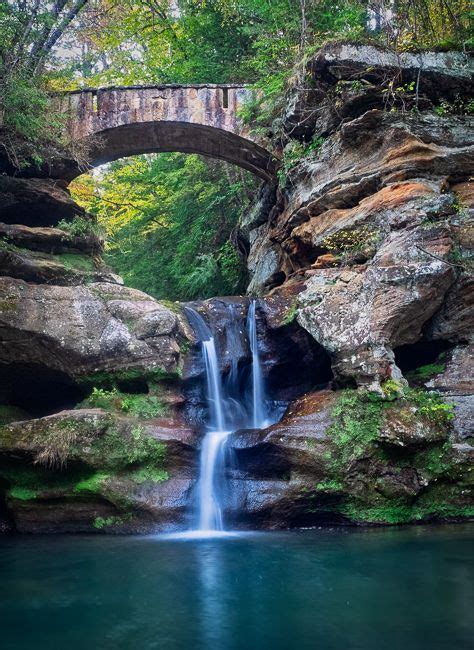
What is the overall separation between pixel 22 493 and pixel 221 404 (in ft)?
12.6

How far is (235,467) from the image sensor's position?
29.0 ft

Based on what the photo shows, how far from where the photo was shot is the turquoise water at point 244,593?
13.9ft

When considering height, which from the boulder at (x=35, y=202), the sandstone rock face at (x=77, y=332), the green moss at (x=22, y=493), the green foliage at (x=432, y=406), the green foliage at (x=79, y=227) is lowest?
the green moss at (x=22, y=493)

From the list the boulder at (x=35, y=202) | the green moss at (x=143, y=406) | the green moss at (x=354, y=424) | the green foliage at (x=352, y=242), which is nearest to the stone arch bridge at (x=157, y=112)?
the boulder at (x=35, y=202)

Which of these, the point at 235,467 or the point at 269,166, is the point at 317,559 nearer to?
the point at 235,467

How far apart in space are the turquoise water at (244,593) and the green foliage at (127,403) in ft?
7.78

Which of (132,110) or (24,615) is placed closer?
(24,615)

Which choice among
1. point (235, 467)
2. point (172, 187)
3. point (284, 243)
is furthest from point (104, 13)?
point (235, 467)

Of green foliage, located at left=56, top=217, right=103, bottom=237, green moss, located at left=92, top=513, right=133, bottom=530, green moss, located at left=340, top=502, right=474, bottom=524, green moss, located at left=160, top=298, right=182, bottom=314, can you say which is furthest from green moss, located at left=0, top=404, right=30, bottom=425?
green moss, located at left=340, top=502, right=474, bottom=524

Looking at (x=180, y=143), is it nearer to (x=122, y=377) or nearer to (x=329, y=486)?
(x=122, y=377)

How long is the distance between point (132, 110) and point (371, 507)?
10.7 m

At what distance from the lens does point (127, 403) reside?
947 centimetres

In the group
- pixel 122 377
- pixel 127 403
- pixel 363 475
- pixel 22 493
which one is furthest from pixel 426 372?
pixel 22 493

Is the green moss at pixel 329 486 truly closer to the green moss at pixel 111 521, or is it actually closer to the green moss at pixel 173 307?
the green moss at pixel 111 521
